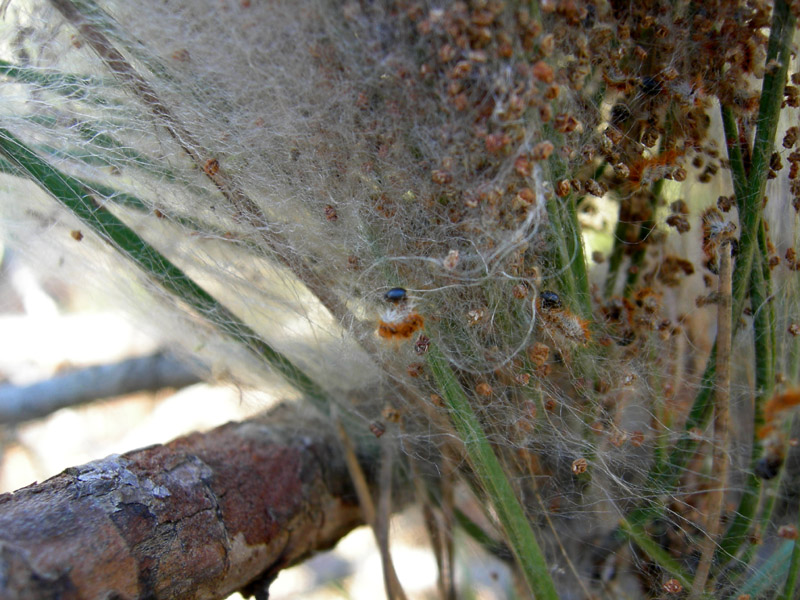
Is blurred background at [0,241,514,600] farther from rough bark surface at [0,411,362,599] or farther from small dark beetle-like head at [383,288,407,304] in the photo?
small dark beetle-like head at [383,288,407,304]

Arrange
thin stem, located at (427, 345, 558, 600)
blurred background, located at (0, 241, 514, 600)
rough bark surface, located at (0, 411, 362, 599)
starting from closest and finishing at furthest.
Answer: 1. rough bark surface, located at (0, 411, 362, 599)
2. thin stem, located at (427, 345, 558, 600)
3. blurred background, located at (0, 241, 514, 600)

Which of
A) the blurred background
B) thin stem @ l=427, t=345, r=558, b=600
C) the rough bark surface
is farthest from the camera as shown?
the blurred background

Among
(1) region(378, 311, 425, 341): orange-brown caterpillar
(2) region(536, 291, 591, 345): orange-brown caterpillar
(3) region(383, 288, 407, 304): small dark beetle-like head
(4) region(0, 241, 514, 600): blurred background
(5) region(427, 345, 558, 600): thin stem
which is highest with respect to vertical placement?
(4) region(0, 241, 514, 600): blurred background

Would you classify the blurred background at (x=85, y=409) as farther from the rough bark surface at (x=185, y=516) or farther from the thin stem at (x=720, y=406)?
the thin stem at (x=720, y=406)

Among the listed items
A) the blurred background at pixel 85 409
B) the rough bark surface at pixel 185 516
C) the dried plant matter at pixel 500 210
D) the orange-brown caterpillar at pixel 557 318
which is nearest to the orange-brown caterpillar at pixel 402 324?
the dried plant matter at pixel 500 210

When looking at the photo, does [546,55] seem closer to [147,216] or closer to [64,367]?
[147,216]

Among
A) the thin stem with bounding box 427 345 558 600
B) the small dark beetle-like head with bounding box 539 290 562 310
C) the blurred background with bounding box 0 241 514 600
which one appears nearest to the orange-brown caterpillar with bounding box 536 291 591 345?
the small dark beetle-like head with bounding box 539 290 562 310

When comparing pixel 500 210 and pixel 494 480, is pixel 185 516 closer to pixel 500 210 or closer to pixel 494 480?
pixel 494 480
